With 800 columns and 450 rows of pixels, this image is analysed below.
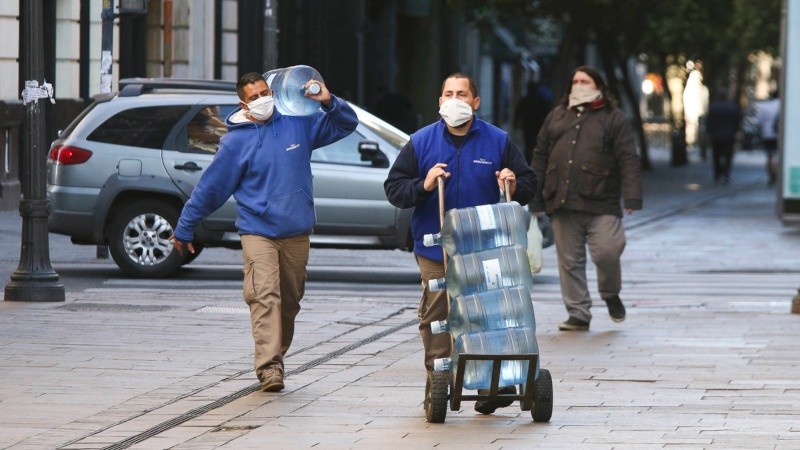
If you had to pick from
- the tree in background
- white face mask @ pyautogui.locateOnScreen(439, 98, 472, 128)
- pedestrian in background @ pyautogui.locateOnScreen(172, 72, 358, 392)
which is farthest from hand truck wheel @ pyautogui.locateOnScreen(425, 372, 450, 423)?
the tree in background

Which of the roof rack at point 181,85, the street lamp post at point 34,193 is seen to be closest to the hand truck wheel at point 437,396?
the street lamp post at point 34,193

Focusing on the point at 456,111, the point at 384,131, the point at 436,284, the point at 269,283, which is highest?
the point at 456,111

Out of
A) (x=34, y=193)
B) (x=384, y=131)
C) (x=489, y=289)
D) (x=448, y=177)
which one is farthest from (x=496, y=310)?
(x=384, y=131)

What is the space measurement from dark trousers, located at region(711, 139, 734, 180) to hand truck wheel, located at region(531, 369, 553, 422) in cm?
3265

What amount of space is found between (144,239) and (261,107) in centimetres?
665

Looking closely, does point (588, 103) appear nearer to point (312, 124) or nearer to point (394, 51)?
point (312, 124)

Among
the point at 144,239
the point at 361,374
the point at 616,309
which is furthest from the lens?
the point at 144,239

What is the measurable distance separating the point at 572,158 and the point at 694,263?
7158 mm

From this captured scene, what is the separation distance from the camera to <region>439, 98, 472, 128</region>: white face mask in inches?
331

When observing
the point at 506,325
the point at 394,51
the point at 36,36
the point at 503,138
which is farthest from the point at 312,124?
the point at 394,51

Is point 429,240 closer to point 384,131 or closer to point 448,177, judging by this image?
point 448,177

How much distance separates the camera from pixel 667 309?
14.1 metres

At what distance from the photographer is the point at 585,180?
12281 mm

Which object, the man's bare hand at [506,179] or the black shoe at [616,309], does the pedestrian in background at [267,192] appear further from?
the black shoe at [616,309]
